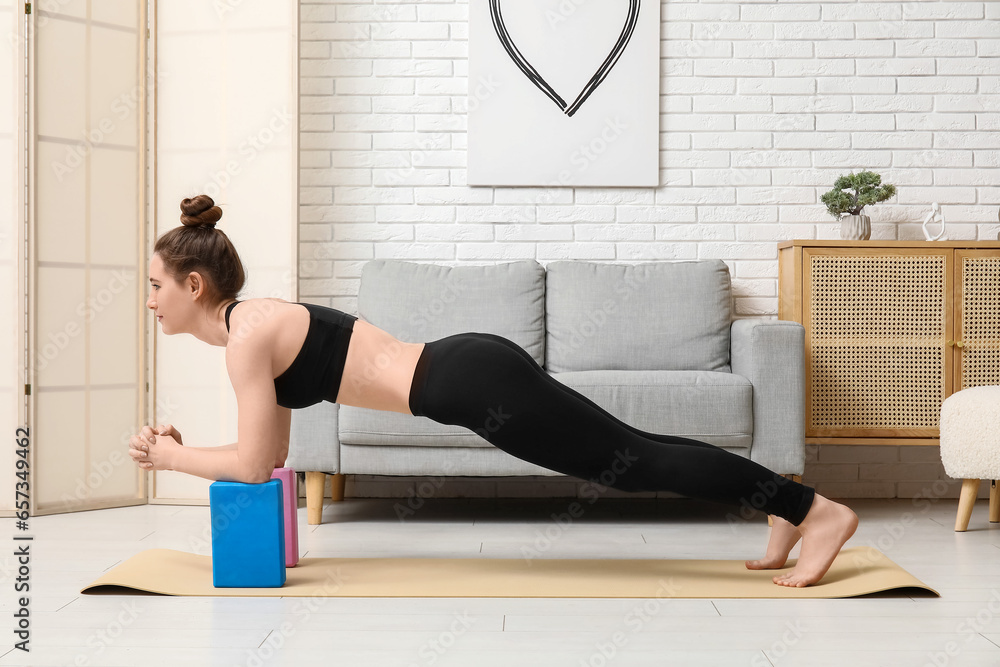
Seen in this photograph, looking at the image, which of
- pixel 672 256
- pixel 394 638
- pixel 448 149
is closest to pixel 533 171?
pixel 448 149

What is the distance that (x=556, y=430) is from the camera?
5.60ft

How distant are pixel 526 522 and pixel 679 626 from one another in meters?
1.14

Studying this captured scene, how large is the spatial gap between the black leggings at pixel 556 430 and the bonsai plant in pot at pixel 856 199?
1661 millimetres

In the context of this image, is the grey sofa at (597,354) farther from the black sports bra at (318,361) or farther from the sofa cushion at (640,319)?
the black sports bra at (318,361)

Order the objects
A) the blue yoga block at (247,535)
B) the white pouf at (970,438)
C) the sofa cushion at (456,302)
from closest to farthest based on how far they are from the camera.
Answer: the blue yoga block at (247,535) < the white pouf at (970,438) < the sofa cushion at (456,302)

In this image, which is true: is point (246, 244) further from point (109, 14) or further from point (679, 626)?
point (679, 626)

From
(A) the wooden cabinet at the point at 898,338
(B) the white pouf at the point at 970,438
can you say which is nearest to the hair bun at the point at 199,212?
(A) the wooden cabinet at the point at 898,338

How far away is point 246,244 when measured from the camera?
9.91 feet

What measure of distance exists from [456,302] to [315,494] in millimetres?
854

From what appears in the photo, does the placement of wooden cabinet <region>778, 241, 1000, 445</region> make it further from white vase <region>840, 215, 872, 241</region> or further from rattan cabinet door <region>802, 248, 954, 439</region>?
white vase <region>840, 215, 872, 241</region>

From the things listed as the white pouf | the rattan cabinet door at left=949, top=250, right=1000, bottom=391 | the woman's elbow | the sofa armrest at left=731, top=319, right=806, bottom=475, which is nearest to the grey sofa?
the sofa armrest at left=731, top=319, right=806, bottom=475

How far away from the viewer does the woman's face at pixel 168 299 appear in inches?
70.2

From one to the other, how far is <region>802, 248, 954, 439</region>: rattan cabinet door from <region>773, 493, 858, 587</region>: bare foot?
1085 millimetres

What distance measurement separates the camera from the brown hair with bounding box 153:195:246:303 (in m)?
1.78
